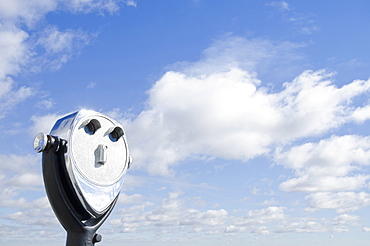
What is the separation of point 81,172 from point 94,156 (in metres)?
0.30

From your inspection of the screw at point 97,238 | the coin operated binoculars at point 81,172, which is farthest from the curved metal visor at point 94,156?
the screw at point 97,238

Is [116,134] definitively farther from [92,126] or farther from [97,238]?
[97,238]

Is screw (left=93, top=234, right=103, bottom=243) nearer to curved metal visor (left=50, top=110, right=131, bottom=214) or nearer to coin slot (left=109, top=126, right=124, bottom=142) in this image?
curved metal visor (left=50, top=110, right=131, bottom=214)

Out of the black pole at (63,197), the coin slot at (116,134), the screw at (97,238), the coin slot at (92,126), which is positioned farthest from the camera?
the coin slot at (116,134)

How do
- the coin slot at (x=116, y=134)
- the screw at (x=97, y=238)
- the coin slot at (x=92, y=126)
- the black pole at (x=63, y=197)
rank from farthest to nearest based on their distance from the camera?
the coin slot at (x=116, y=134) < the coin slot at (x=92, y=126) < the screw at (x=97, y=238) < the black pole at (x=63, y=197)

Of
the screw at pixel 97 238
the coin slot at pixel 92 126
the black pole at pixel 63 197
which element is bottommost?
the screw at pixel 97 238

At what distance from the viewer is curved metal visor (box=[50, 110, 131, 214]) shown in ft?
18.1

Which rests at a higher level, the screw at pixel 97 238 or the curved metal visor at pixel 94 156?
the curved metal visor at pixel 94 156

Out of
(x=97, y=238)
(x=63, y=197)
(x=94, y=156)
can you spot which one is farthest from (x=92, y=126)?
(x=97, y=238)

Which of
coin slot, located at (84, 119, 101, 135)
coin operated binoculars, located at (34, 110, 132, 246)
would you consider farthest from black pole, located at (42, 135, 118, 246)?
coin slot, located at (84, 119, 101, 135)

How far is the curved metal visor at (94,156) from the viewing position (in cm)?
553

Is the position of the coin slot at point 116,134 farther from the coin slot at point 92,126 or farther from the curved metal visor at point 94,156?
the coin slot at point 92,126

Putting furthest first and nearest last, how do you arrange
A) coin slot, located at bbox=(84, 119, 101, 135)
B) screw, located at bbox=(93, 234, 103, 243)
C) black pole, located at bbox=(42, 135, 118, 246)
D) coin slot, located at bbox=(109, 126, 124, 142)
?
1. coin slot, located at bbox=(109, 126, 124, 142)
2. coin slot, located at bbox=(84, 119, 101, 135)
3. screw, located at bbox=(93, 234, 103, 243)
4. black pole, located at bbox=(42, 135, 118, 246)

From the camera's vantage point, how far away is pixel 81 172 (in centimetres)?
555
